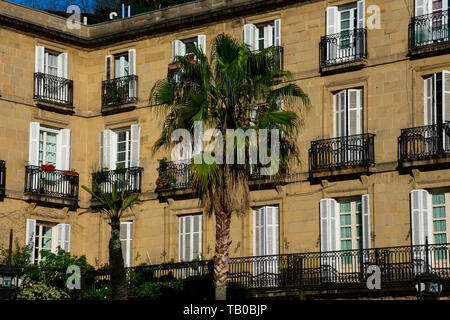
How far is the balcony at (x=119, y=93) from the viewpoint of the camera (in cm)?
4088

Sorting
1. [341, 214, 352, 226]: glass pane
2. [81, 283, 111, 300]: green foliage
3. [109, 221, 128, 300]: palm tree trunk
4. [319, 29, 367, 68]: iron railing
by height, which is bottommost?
[81, 283, 111, 300]: green foliage

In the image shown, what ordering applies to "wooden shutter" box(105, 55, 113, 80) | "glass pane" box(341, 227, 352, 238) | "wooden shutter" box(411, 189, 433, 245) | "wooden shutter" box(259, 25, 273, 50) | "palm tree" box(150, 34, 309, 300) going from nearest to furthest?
1. "palm tree" box(150, 34, 309, 300)
2. "wooden shutter" box(411, 189, 433, 245)
3. "glass pane" box(341, 227, 352, 238)
4. "wooden shutter" box(259, 25, 273, 50)
5. "wooden shutter" box(105, 55, 113, 80)

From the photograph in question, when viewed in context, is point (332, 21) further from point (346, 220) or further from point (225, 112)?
point (225, 112)

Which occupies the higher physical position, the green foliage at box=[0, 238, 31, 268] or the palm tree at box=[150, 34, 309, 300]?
the palm tree at box=[150, 34, 309, 300]

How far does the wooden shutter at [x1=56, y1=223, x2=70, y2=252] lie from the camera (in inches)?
1585

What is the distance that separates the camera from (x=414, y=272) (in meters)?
33.2

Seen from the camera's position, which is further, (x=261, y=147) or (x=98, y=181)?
(x=98, y=181)

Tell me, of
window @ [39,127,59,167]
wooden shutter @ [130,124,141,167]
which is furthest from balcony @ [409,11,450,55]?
window @ [39,127,59,167]

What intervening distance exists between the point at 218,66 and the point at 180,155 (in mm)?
8128

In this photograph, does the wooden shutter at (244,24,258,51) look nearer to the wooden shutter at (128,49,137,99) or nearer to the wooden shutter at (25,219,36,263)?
the wooden shutter at (128,49,137,99)

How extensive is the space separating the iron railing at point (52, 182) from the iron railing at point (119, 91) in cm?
287

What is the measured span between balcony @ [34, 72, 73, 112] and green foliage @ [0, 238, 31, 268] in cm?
501
